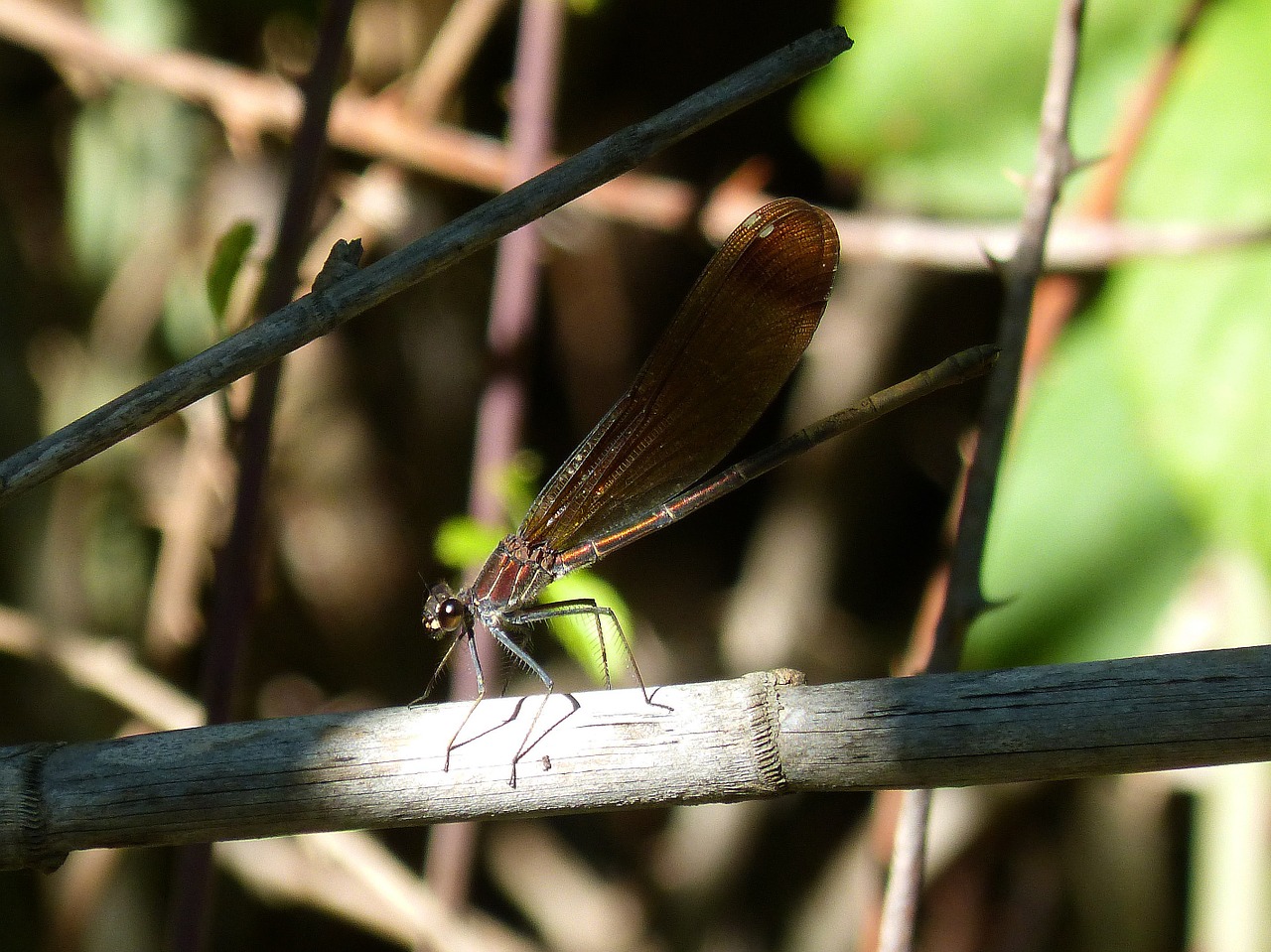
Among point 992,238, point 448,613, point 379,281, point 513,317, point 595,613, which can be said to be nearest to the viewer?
point 379,281

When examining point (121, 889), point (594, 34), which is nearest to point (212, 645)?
point (121, 889)

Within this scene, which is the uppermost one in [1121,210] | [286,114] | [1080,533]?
[286,114]

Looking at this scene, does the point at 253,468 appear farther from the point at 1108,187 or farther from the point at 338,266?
the point at 1108,187

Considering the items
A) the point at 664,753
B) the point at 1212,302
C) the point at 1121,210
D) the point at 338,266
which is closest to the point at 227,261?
the point at 338,266

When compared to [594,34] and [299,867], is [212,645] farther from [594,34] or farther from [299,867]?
[594,34]

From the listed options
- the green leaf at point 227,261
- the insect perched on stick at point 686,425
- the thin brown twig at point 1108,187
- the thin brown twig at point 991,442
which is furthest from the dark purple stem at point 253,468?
the thin brown twig at point 1108,187

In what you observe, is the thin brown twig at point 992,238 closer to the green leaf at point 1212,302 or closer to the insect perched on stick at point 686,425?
the green leaf at point 1212,302
